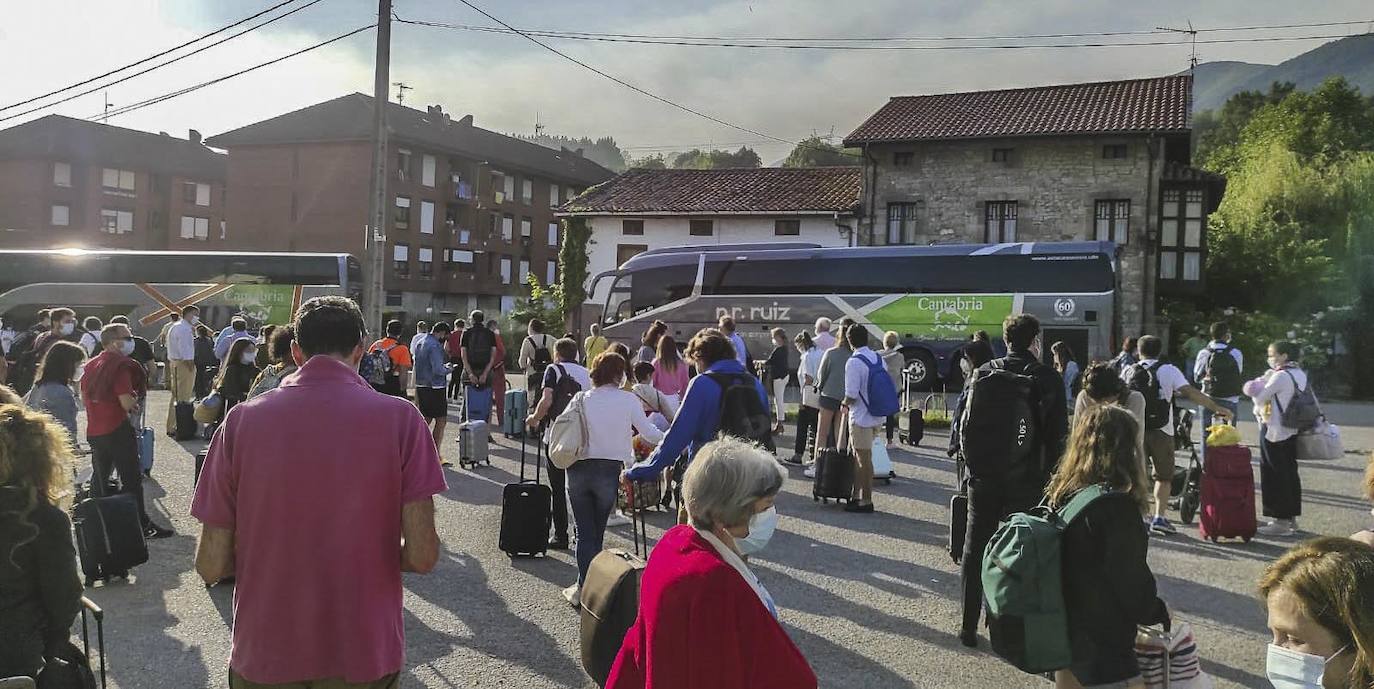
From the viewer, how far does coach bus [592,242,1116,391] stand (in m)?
24.9

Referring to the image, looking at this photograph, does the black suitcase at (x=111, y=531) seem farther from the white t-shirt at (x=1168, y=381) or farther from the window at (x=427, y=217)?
the window at (x=427, y=217)

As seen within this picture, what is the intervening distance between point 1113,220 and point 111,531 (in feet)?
112

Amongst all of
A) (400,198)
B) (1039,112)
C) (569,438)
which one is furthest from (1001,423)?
(400,198)

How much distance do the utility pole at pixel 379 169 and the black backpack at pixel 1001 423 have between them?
12.7 meters

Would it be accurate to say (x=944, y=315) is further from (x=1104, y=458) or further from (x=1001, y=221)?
(x=1104, y=458)

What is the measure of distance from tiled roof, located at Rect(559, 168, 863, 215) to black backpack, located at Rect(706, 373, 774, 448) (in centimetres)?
3244

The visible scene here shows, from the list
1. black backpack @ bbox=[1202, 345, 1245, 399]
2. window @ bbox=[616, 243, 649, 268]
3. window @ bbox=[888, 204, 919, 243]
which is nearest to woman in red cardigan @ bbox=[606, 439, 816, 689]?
black backpack @ bbox=[1202, 345, 1245, 399]

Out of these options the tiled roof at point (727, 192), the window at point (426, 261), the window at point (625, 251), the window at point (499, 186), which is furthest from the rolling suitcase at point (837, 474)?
the window at point (499, 186)

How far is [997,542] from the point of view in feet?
12.8

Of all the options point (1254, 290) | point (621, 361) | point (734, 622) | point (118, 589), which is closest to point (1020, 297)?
point (1254, 290)

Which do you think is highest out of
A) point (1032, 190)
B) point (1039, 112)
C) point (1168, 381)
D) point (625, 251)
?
point (1039, 112)

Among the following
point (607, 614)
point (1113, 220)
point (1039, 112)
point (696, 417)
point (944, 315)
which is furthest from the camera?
point (1039, 112)

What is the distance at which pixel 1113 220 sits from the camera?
34.2 metres

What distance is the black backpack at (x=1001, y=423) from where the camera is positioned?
557cm
